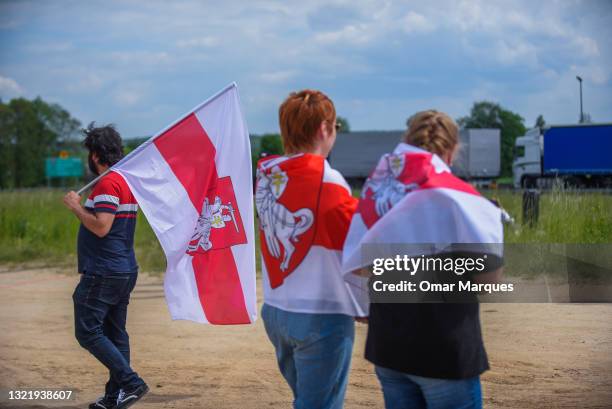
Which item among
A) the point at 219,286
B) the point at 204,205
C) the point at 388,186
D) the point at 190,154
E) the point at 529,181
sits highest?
the point at 529,181

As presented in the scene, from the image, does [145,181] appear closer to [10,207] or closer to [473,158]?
[10,207]

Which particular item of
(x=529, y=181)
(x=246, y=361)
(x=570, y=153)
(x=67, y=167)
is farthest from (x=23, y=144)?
(x=246, y=361)

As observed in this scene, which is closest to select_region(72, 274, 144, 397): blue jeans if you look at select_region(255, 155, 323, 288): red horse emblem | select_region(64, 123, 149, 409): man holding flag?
select_region(64, 123, 149, 409): man holding flag

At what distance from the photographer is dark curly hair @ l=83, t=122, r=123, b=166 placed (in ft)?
15.9

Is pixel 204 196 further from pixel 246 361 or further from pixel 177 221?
pixel 246 361

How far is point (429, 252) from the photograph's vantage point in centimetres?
280

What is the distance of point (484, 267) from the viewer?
2744mm

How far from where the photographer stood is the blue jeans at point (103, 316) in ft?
15.3

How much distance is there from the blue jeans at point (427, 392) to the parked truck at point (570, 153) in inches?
1232

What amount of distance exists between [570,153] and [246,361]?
3107 centimetres

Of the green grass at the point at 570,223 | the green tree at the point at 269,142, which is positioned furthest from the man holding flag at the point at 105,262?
the green tree at the point at 269,142

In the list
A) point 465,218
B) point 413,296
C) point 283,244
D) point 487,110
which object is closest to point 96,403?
point 283,244

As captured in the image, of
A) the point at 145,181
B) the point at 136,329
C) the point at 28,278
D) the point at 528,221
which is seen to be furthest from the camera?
the point at 28,278

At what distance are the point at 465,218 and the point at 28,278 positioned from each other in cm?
1068
